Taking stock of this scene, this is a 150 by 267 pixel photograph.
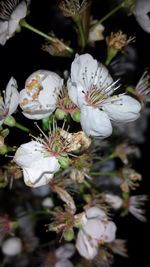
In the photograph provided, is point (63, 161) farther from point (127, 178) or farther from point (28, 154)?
point (127, 178)

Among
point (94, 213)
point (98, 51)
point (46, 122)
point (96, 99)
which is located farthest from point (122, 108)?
point (98, 51)

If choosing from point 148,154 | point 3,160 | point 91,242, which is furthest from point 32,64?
point 91,242

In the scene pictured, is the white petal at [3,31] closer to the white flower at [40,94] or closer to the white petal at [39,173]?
the white flower at [40,94]

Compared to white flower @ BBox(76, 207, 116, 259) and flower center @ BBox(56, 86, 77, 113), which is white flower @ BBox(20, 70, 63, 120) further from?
white flower @ BBox(76, 207, 116, 259)

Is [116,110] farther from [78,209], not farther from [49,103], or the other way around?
[78,209]

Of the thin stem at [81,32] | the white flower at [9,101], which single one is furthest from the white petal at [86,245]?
the thin stem at [81,32]

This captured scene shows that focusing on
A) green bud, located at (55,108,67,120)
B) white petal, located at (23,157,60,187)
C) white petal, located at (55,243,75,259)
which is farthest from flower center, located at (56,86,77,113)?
white petal, located at (55,243,75,259)
